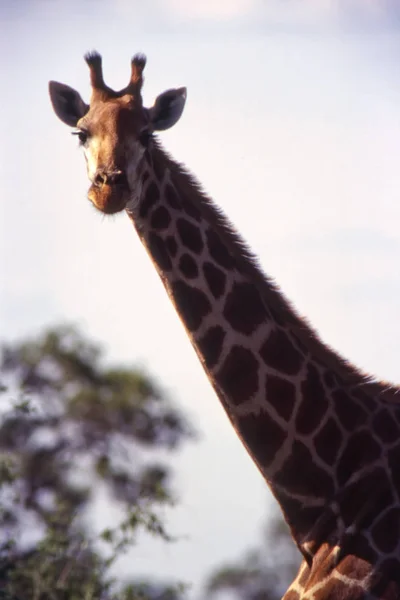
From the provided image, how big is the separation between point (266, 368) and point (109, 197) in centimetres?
142

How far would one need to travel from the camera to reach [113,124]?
28.6ft

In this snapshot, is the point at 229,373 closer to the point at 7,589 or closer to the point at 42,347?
the point at 7,589

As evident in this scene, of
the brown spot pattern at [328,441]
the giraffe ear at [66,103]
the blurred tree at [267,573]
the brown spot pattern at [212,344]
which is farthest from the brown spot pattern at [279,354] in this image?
the blurred tree at [267,573]

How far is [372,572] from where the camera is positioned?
801 centimetres

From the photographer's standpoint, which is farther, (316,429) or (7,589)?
(7,589)

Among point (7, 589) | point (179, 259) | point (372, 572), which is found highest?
point (179, 259)

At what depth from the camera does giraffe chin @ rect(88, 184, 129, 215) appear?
838cm

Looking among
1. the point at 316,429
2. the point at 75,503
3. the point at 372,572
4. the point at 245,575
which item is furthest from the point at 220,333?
the point at 245,575

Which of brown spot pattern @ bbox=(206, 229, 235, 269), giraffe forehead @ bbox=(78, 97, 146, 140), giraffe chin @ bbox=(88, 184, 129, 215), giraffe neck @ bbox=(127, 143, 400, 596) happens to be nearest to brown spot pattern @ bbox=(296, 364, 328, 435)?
giraffe neck @ bbox=(127, 143, 400, 596)

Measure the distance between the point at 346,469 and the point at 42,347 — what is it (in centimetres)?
1653

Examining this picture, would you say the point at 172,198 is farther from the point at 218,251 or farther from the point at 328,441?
the point at 328,441

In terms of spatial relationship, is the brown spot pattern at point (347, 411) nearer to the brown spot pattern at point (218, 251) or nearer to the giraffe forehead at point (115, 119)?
the brown spot pattern at point (218, 251)

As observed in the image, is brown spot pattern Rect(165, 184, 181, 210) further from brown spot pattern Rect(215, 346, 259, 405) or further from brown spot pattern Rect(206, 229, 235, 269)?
brown spot pattern Rect(215, 346, 259, 405)

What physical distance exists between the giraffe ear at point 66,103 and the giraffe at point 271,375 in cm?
45
